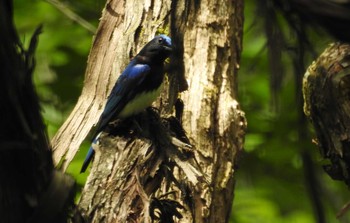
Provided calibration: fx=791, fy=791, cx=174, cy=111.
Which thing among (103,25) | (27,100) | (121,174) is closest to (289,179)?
(103,25)

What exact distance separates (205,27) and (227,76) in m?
0.39

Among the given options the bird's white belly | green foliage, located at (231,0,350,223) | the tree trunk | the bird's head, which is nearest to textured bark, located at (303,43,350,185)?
the tree trunk

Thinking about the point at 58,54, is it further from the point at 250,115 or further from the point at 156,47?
the point at 156,47

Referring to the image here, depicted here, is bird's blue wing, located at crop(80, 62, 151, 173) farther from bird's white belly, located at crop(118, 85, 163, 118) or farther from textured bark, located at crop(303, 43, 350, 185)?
textured bark, located at crop(303, 43, 350, 185)

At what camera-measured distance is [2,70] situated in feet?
6.25

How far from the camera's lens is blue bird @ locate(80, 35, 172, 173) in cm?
521

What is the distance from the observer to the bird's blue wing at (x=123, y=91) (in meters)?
5.25

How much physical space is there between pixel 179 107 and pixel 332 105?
1397 mm

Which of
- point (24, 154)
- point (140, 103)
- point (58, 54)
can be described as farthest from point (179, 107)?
point (24, 154)

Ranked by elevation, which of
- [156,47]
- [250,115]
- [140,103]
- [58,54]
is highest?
[156,47]

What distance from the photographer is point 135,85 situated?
5.68 m

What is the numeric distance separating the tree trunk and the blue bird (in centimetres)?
10

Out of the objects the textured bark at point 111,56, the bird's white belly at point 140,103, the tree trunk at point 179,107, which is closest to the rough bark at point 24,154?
the tree trunk at point 179,107

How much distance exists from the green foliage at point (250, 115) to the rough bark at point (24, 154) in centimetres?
420
